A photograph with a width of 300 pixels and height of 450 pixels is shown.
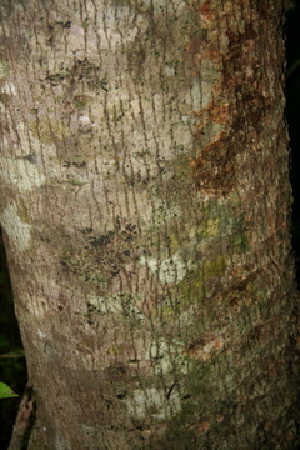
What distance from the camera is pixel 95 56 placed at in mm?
1160

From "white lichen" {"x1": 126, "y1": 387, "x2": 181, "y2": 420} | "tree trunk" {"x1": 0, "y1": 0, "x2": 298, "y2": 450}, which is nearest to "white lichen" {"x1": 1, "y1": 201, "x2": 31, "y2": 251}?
"tree trunk" {"x1": 0, "y1": 0, "x2": 298, "y2": 450}

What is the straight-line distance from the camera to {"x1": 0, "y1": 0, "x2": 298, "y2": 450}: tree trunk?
3.89ft

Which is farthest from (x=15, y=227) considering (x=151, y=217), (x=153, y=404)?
(x=153, y=404)

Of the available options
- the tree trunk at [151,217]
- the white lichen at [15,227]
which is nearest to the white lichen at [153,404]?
the tree trunk at [151,217]

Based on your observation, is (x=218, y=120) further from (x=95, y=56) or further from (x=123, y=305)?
(x=123, y=305)

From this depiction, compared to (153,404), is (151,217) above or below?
above

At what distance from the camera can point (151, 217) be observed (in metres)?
1.29

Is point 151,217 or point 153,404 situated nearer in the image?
point 151,217

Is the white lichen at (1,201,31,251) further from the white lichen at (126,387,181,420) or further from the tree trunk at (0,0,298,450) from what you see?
the white lichen at (126,387,181,420)

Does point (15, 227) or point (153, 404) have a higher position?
point (15, 227)

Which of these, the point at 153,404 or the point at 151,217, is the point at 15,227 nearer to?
the point at 151,217

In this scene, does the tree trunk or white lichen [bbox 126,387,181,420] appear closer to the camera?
the tree trunk

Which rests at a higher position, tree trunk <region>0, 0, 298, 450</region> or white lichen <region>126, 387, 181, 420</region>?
tree trunk <region>0, 0, 298, 450</region>

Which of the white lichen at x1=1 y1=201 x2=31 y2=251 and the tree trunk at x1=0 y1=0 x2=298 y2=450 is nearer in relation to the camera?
the tree trunk at x1=0 y1=0 x2=298 y2=450
